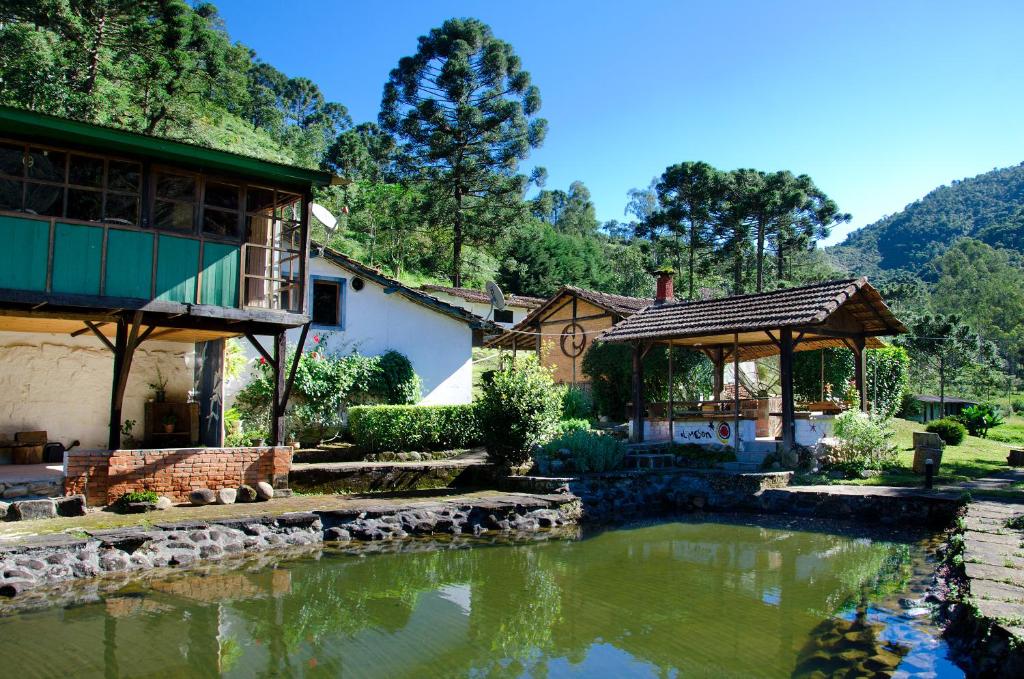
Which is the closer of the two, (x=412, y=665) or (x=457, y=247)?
(x=412, y=665)

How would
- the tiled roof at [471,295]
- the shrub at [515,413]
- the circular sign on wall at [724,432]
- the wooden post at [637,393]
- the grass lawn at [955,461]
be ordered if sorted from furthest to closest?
the tiled roof at [471,295]
the wooden post at [637,393]
the circular sign on wall at [724,432]
the shrub at [515,413]
the grass lawn at [955,461]

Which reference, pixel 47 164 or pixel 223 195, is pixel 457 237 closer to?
pixel 223 195

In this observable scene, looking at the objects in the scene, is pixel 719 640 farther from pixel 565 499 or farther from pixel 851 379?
pixel 851 379

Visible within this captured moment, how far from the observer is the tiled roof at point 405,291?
19.2 meters

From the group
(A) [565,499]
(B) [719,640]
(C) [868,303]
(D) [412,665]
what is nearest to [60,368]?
(A) [565,499]

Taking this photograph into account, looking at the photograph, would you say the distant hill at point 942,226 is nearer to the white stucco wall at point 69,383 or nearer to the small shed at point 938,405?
the small shed at point 938,405

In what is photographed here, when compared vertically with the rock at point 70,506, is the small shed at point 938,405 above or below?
above

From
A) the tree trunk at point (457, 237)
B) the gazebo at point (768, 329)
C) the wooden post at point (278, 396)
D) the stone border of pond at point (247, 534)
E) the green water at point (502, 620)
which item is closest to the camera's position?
the green water at point (502, 620)

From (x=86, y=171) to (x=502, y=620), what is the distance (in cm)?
919

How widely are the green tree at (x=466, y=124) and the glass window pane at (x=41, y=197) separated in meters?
26.8

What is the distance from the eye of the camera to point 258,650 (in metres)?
6.81

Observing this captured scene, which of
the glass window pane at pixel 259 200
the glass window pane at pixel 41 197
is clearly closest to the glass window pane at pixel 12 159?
the glass window pane at pixel 41 197

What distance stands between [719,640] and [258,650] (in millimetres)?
4365

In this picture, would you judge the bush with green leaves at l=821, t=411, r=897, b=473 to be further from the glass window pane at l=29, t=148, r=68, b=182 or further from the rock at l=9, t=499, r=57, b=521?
the glass window pane at l=29, t=148, r=68, b=182
